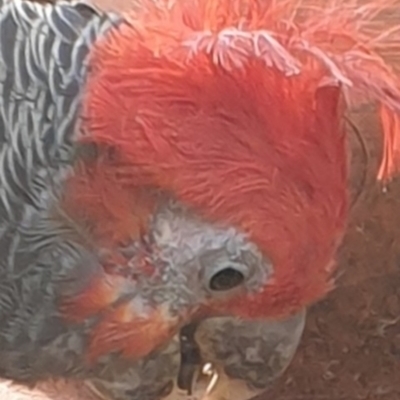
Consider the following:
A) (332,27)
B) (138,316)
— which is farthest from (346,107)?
(138,316)

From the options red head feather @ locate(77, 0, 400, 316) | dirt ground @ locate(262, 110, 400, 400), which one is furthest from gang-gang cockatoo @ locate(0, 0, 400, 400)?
dirt ground @ locate(262, 110, 400, 400)

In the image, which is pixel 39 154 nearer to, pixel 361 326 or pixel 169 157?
pixel 169 157

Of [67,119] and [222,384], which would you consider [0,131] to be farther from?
[222,384]

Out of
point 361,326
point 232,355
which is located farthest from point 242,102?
point 361,326

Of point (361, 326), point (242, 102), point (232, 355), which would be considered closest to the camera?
point (242, 102)

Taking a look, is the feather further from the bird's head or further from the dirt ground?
the dirt ground

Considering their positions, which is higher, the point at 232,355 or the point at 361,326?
the point at 232,355

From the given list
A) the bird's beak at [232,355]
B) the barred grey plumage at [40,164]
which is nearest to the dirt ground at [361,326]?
the bird's beak at [232,355]
